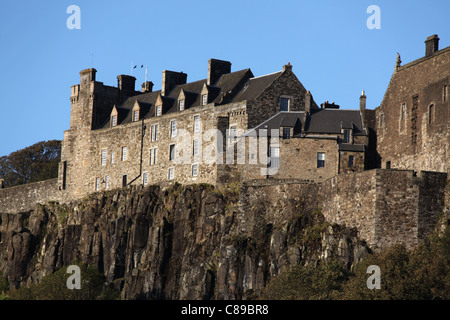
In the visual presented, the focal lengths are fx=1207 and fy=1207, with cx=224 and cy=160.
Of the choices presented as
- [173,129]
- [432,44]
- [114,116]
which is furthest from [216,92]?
[432,44]

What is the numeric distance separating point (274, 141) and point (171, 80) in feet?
62.6

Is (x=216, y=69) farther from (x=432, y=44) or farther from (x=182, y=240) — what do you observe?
(x=432, y=44)

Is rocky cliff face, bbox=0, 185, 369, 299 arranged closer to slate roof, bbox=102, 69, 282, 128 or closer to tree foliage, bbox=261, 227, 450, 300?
tree foliage, bbox=261, 227, 450, 300

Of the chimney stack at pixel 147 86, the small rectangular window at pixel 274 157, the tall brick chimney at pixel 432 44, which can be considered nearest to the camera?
the tall brick chimney at pixel 432 44

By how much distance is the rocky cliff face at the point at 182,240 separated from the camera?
76.6 meters

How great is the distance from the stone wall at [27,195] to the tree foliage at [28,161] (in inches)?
395

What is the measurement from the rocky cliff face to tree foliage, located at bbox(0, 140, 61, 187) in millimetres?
17866

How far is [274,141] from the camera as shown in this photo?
83.1m

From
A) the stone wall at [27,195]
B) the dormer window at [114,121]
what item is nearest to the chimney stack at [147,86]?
the dormer window at [114,121]

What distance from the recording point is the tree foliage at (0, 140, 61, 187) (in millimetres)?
123438

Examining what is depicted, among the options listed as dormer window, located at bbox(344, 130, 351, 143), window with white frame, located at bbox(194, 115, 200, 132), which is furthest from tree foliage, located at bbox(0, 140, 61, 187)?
dormer window, located at bbox(344, 130, 351, 143)
